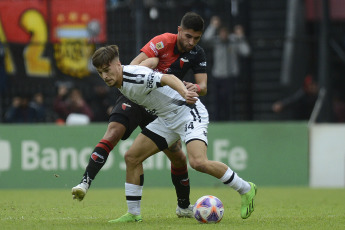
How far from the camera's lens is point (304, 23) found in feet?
55.6

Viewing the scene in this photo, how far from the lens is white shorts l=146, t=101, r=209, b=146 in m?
8.88

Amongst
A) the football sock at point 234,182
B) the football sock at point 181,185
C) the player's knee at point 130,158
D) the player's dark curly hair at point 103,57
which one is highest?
the player's dark curly hair at point 103,57

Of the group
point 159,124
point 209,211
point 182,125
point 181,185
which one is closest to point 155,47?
point 159,124

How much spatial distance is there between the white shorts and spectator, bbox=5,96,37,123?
7.47 meters

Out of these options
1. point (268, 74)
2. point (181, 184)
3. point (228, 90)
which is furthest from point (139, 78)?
point (268, 74)

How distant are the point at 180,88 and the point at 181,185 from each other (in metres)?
1.82

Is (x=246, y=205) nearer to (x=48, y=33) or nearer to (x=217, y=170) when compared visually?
(x=217, y=170)

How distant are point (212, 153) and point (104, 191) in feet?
7.67

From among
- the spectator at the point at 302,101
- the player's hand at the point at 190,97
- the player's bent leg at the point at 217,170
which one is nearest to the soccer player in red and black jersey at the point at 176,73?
the player's bent leg at the point at 217,170

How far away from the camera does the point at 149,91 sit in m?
8.56

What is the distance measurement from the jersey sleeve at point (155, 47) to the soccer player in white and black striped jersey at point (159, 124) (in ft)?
2.62

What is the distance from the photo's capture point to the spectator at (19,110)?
52.7 feet

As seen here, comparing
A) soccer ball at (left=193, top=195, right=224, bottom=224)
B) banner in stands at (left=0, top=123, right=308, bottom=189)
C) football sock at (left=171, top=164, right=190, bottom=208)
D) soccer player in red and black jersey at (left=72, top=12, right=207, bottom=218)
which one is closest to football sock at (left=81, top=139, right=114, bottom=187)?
soccer player in red and black jersey at (left=72, top=12, right=207, bottom=218)

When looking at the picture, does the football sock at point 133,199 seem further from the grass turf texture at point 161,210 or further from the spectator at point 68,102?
the spectator at point 68,102
